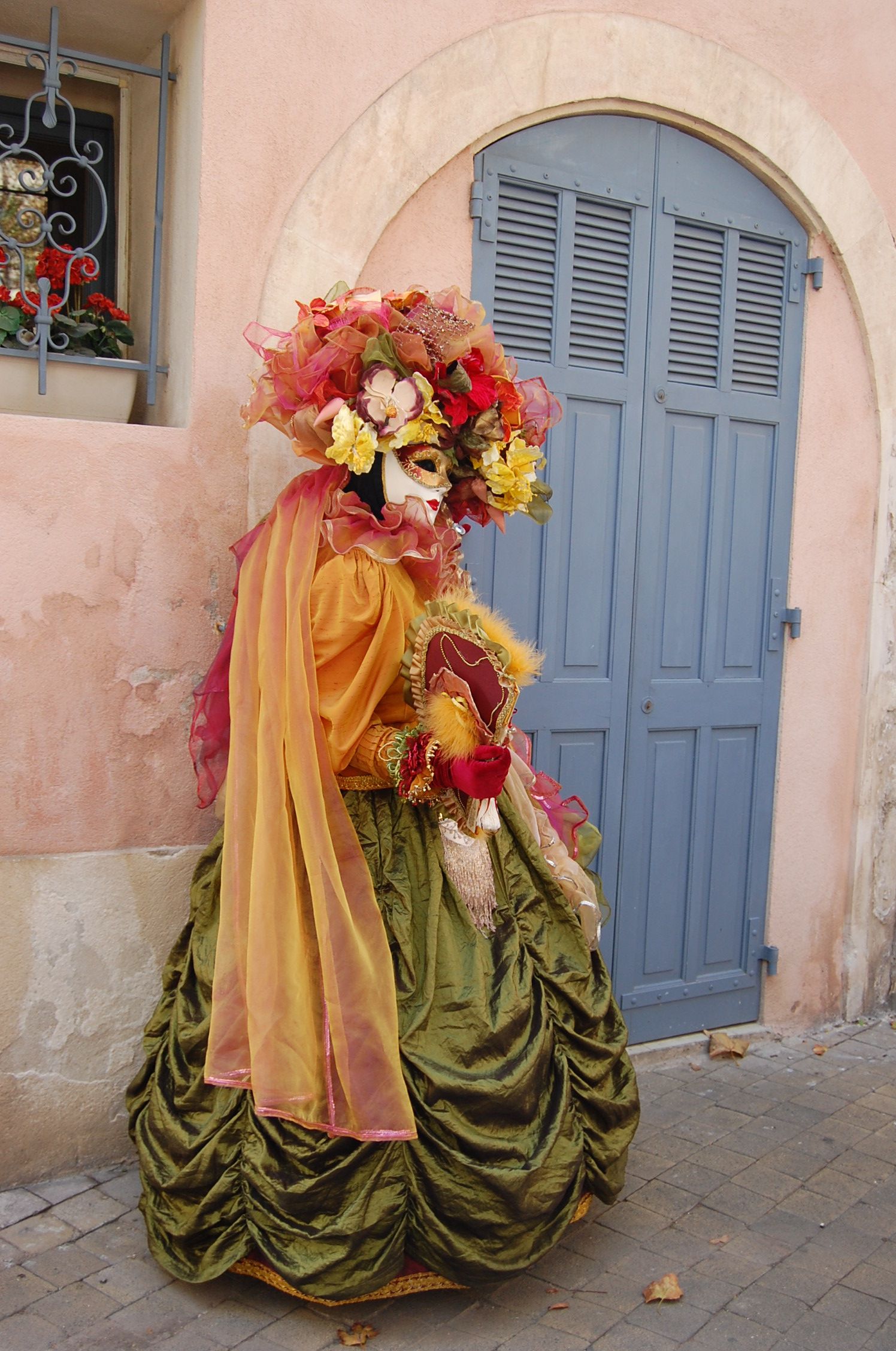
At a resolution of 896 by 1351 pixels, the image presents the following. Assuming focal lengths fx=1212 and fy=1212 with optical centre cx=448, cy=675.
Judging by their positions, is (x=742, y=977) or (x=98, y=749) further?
(x=742, y=977)

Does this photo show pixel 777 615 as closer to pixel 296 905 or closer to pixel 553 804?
pixel 553 804

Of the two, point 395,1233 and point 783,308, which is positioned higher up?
point 783,308

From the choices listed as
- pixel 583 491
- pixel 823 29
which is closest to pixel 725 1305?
pixel 583 491

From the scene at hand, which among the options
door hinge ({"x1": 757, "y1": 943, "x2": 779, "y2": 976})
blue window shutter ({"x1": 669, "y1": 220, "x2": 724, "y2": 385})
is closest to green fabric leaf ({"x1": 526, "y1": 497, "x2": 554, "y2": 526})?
blue window shutter ({"x1": 669, "y1": 220, "x2": 724, "y2": 385})

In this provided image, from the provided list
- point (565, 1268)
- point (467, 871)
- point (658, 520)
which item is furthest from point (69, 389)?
point (565, 1268)

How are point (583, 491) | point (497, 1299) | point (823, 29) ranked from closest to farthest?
point (497, 1299), point (583, 491), point (823, 29)

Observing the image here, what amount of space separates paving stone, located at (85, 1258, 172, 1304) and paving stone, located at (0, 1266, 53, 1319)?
0.35ft

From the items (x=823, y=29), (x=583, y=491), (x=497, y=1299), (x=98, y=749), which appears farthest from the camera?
(x=823, y=29)

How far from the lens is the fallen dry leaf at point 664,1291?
2.83 meters

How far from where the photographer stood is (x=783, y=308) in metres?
4.34

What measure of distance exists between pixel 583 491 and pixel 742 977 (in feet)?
6.32

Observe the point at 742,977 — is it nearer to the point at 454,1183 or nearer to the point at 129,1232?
the point at 454,1183

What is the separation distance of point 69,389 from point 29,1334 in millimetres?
2257

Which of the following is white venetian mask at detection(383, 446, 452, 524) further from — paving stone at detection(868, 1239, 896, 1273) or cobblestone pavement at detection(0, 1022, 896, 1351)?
paving stone at detection(868, 1239, 896, 1273)
